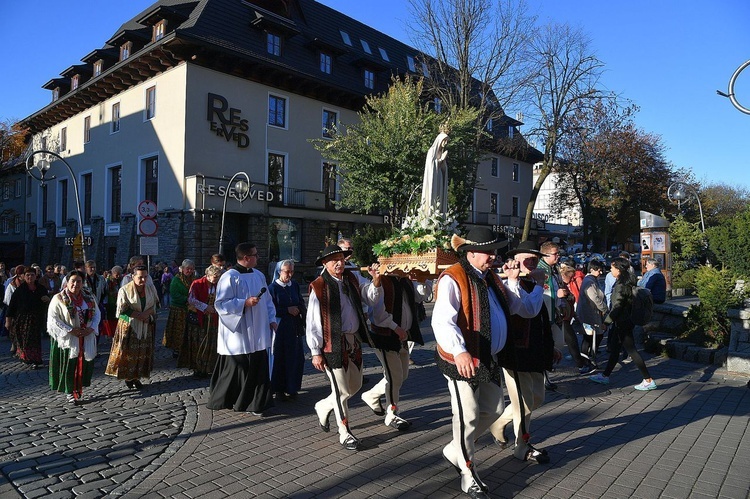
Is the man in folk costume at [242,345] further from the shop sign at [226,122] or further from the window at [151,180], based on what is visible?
the window at [151,180]

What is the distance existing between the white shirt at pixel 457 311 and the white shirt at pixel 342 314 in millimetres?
1397

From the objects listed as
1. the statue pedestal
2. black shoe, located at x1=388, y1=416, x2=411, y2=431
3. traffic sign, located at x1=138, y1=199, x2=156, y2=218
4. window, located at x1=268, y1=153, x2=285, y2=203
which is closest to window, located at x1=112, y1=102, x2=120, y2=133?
window, located at x1=268, y1=153, x2=285, y2=203

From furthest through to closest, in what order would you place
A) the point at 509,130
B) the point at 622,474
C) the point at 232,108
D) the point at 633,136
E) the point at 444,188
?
the point at 509,130
the point at 633,136
the point at 232,108
the point at 444,188
the point at 622,474

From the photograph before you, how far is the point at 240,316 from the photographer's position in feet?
20.9

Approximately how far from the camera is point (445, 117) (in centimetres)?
2384

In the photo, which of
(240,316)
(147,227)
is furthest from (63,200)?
(240,316)

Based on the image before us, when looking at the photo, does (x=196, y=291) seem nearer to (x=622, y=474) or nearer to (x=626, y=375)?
(x=622, y=474)

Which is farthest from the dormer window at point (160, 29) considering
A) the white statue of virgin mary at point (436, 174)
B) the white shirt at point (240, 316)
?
the white shirt at point (240, 316)

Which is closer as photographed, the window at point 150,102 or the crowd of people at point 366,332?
the crowd of people at point 366,332

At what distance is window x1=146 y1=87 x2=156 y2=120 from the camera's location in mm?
27172

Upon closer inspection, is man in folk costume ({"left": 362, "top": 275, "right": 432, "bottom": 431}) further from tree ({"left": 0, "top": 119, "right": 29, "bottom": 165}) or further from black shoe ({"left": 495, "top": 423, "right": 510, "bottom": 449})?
tree ({"left": 0, "top": 119, "right": 29, "bottom": 165})

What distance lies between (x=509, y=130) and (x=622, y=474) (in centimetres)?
4315

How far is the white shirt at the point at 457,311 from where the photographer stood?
13.2 feet

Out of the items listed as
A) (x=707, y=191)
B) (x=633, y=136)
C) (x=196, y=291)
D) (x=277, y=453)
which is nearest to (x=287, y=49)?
(x=633, y=136)
